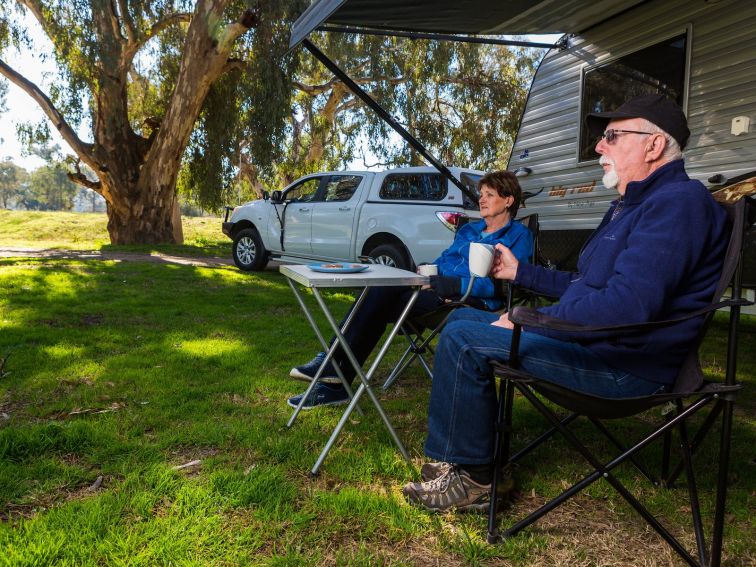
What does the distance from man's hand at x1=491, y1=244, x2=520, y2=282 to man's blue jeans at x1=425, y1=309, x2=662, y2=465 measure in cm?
39

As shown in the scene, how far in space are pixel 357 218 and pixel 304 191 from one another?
58.0 inches

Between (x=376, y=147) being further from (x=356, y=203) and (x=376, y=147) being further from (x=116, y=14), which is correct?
(x=356, y=203)

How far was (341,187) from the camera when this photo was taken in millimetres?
8336

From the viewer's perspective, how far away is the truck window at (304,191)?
28.8 feet

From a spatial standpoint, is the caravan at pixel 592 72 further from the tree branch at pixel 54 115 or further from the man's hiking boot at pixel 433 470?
the tree branch at pixel 54 115

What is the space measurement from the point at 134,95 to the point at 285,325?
45.2 feet

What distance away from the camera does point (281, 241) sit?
29.6 ft

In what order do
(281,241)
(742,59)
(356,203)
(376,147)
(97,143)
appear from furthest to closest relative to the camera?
(376,147), (97,143), (281,241), (356,203), (742,59)

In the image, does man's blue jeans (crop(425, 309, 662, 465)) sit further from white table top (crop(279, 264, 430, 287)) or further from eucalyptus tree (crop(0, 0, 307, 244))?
eucalyptus tree (crop(0, 0, 307, 244))

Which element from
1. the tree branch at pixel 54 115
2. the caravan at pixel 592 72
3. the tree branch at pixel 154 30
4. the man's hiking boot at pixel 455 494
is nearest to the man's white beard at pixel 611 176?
the man's hiking boot at pixel 455 494

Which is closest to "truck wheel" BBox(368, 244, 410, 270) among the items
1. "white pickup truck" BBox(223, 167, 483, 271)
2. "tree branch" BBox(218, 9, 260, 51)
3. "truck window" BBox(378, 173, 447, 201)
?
"white pickup truck" BBox(223, 167, 483, 271)

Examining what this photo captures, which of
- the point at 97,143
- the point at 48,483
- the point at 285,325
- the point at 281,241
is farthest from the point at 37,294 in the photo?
the point at 97,143

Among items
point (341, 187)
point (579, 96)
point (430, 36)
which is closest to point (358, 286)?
point (430, 36)

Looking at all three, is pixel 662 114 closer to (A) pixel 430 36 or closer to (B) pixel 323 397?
(B) pixel 323 397
